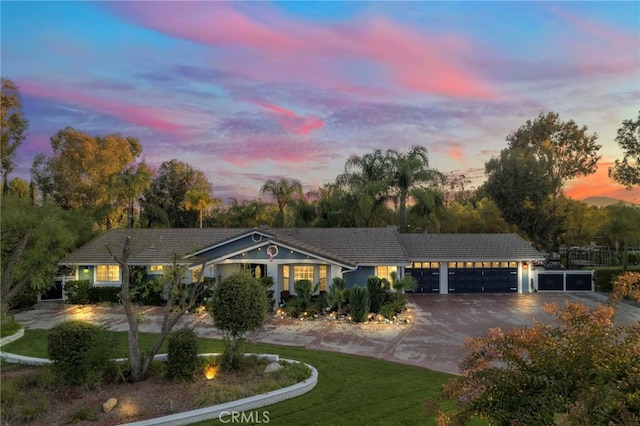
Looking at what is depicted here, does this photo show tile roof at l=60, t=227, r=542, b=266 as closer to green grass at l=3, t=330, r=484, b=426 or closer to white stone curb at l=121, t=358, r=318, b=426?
green grass at l=3, t=330, r=484, b=426

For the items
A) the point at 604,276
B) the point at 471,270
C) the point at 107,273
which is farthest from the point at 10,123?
the point at 604,276

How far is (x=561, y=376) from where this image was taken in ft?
14.5

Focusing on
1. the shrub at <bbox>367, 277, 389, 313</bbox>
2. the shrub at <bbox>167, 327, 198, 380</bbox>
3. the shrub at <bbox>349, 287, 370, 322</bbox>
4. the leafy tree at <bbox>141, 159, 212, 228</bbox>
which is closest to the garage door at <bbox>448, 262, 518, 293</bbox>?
the shrub at <bbox>367, 277, 389, 313</bbox>

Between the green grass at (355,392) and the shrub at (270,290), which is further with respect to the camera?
the shrub at (270,290)

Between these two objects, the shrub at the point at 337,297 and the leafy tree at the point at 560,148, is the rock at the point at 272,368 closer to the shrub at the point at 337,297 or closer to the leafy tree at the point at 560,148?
the shrub at the point at 337,297

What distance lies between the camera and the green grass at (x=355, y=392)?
28.7 feet

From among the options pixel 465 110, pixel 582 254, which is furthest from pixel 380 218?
pixel 582 254

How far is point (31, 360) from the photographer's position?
12.5 meters

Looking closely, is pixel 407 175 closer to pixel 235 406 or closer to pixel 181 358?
pixel 181 358

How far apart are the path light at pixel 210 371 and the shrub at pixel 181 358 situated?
0.37 meters

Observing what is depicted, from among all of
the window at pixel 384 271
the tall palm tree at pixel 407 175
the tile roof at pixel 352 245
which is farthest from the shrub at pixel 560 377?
the tall palm tree at pixel 407 175

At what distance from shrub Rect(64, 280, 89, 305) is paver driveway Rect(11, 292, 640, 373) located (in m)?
0.45

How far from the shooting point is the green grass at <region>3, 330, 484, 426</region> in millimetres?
8758

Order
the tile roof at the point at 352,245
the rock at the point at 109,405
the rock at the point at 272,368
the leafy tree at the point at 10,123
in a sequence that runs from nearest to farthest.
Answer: the rock at the point at 109,405 < the rock at the point at 272,368 < the tile roof at the point at 352,245 < the leafy tree at the point at 10,123
